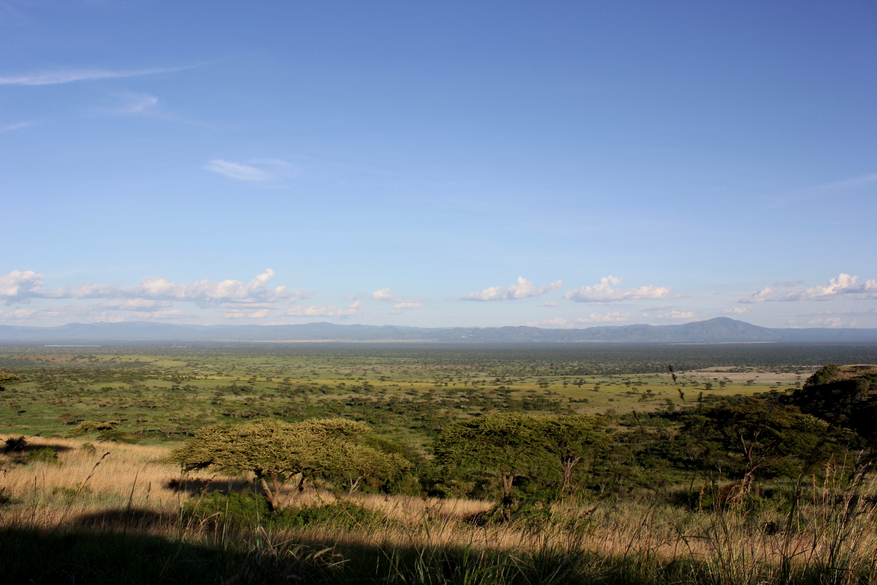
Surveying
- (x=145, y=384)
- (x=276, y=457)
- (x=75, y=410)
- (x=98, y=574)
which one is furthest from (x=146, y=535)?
(x=145, y=384)

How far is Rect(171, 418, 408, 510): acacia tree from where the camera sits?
50.7ft

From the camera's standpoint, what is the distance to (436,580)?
3080mm

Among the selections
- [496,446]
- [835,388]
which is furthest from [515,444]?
[835,388]

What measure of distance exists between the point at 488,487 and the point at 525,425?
29.4 feet

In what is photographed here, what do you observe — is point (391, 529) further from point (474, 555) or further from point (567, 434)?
point (567, 434)

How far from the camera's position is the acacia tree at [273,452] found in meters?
15.5

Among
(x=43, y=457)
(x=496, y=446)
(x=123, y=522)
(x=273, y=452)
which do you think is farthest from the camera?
(x=496, y=446)

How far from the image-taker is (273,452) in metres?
15.8

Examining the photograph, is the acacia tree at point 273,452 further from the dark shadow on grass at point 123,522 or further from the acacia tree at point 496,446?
the dark shadow on grass at point 123,522

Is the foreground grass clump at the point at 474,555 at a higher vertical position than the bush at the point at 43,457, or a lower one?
higher

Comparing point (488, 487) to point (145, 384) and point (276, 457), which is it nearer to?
point (276, 457)

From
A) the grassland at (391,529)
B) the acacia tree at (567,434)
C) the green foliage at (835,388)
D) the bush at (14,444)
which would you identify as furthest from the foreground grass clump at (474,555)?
the green foliage at (835,388)

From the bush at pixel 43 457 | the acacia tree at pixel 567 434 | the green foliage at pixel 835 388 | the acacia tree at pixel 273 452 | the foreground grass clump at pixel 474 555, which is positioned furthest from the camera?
the green foliage at pixel 835 388

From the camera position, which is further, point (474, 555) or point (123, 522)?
point (123, 522)
